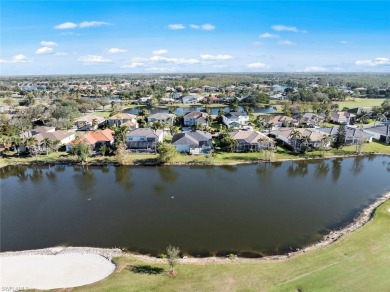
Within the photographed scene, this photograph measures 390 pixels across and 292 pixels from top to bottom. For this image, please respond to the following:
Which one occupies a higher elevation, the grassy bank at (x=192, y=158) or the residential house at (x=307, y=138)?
the residential house at (x=307, y=138)

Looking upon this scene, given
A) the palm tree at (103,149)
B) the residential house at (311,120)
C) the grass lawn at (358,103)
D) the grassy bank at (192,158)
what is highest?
the grass lawn at (358,103)

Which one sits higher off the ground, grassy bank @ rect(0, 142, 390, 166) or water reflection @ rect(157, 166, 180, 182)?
grassy bank @ rect(0, 142, 390, 166)

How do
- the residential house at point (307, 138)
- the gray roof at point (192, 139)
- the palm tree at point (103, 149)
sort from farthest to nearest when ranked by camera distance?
the residential house at point (307, 138)
the gray roof at point (192, 139)
the palm tree at point (103, 149)

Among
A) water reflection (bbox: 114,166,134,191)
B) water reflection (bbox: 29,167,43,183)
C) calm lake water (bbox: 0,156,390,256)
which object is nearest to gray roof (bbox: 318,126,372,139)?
calm lake water (bbox: 0,156,390,256)

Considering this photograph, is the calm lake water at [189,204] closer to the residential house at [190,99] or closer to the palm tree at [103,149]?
the palm tree at [103,149]

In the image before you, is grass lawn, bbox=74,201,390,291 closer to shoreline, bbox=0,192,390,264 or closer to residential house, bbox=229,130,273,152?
shoreline, bbox=0,192,390,264

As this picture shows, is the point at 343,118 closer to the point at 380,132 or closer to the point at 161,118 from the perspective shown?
the point at 380,132

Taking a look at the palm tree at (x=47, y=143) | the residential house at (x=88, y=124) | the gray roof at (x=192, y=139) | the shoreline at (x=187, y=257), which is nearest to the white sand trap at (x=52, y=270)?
the shoreline at (x=187, y=257)
